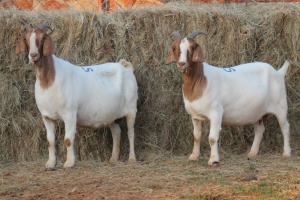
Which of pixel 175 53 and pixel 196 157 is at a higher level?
pixel 175 53

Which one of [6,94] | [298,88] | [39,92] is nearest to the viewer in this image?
[39,92]

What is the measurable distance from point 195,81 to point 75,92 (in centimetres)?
166

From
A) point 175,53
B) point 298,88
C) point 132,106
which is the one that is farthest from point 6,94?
point 298,88

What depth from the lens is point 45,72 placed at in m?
11.2

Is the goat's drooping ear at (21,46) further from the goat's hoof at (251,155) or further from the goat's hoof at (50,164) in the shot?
the goat's hoof at (251,155)

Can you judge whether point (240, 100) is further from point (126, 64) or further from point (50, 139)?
point (50, 139)

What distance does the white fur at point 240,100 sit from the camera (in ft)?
37.7

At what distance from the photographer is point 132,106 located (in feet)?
40.2

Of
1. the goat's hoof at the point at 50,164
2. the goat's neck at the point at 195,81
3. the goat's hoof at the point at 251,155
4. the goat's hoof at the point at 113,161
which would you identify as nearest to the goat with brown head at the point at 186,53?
the goat's neck at the point at 195,81

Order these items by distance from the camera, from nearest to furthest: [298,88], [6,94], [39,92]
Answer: [39,92]
[6,94]
[298,88]

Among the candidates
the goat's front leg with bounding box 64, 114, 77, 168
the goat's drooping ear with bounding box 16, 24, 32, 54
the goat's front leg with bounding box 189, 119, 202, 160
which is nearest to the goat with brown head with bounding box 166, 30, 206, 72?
the goat's front leg with bounding box 189, 119, 202, 160

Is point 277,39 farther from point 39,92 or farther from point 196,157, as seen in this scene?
point 39,92

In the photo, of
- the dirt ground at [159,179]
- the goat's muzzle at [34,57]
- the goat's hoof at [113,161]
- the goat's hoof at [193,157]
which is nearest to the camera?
the dirt ground at [159,179]

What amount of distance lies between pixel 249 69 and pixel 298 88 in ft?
3.63
